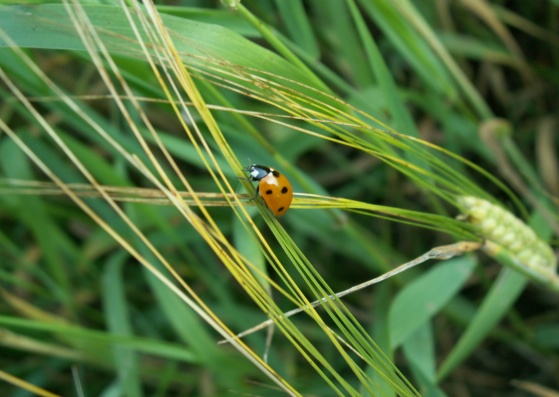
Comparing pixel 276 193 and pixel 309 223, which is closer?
pixel 276 193

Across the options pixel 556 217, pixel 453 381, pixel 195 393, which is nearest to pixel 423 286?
pixel 556 217

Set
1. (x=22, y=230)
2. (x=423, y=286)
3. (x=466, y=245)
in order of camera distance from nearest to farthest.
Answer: (x=466, y=245), (x=423, y=286), (x=22, y=230)

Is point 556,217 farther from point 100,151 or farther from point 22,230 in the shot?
point 22,230

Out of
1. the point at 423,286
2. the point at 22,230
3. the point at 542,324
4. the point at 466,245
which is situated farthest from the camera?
the point at 22,230

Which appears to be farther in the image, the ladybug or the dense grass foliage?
the dense grass foliage

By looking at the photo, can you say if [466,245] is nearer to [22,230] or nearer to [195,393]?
[195,393]

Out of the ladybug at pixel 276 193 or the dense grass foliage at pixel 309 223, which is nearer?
the ladybug at pixel 276 193

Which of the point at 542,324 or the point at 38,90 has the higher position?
the point at 38,90

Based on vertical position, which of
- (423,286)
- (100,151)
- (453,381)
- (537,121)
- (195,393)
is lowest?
(453,381)

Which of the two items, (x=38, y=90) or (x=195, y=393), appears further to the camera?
(x=195, y=393)

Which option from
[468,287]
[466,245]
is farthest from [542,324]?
[466,245]
